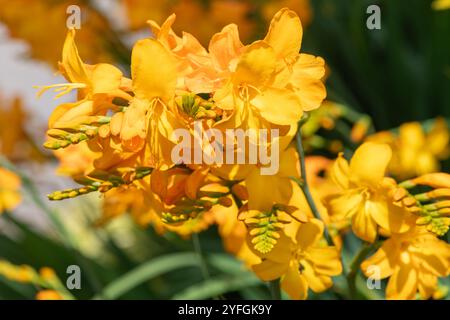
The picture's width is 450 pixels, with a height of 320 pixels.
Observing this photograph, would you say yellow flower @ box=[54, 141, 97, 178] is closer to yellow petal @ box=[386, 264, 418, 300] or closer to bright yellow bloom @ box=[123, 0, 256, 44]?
yellow petal @ box=[386, 264, 418, 300]

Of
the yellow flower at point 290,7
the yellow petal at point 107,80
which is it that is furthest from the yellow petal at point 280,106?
the yellow flower at point 290,7

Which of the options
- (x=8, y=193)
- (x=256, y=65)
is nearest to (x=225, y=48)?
(x=256, y=65)

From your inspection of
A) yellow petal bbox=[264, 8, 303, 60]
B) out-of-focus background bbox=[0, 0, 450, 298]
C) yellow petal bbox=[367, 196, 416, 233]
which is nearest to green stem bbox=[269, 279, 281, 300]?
yellow petal bbox=[367, 196, 416, 233]

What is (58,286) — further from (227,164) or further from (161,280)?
(161,280)

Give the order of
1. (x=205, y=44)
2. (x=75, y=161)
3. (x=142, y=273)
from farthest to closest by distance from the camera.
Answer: (x=205, y=44), (x=142, y=273), (x=75, y=161)

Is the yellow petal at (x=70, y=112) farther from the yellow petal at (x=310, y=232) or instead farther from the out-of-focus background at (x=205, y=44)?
the out-of-focus background at (x=205, y=44)

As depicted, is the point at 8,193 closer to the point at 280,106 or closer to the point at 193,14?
the point at 193,14
